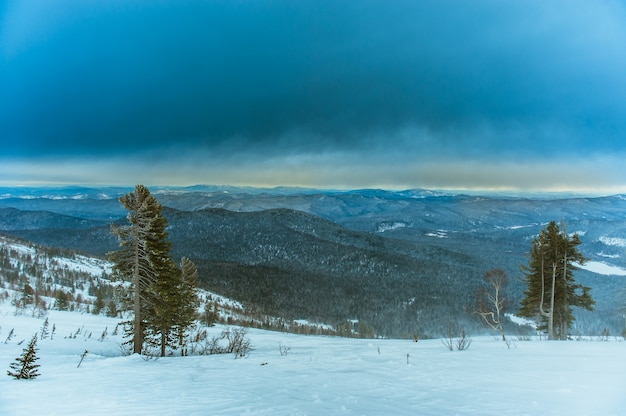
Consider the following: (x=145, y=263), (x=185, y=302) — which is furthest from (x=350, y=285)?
(x=145, y=263)

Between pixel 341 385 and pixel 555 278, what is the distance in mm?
25933

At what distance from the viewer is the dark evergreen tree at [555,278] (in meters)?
26.7

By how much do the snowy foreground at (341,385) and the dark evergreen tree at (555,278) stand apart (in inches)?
630

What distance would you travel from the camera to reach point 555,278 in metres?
27.3

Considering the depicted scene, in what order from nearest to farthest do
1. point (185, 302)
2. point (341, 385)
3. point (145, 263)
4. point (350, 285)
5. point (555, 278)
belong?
point (341, 385) → point (145, 263) → point (185, 302) → point (555, 278) → point (350, 285)

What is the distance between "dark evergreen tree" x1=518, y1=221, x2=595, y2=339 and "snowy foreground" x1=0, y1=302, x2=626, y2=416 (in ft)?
52.5

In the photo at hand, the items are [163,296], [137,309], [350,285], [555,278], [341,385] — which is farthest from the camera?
[350,285]

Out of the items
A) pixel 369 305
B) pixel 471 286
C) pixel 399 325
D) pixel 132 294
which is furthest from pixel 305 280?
pixel 132 294

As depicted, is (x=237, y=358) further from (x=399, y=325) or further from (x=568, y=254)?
(x=399, y=325)

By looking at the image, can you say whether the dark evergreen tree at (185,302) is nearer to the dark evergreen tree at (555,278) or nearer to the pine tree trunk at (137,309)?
the pine tree trunk at (137,309)

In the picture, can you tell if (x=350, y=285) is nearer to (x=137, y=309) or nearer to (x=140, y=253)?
(x=137, y=309)

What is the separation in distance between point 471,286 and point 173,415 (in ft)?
511

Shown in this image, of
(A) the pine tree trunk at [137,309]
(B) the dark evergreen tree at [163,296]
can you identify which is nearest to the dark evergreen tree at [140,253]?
(A) the pine tree trunk at [137,309]

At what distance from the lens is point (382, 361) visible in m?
12.1
